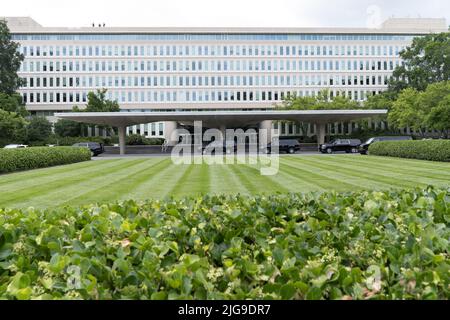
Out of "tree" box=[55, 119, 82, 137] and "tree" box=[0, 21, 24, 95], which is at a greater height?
"tree" box=[0, 21, 24, 95]

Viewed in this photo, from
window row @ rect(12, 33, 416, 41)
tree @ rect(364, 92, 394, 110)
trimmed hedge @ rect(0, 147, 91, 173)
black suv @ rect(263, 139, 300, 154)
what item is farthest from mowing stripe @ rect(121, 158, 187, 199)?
window row @ rect(12, 33, 416, 41)

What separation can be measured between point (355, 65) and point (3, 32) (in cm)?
7200

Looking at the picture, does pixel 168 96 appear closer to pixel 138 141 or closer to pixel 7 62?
pixel 138 141

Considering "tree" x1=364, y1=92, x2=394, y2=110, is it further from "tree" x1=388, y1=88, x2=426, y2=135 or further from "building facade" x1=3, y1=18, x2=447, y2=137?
"building facade" x1=3, y1=18, x2=447, y2=137

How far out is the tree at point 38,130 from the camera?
73.9m

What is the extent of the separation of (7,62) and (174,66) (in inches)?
1308

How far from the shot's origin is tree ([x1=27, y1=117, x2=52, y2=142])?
73.9 meters

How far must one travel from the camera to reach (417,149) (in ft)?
101

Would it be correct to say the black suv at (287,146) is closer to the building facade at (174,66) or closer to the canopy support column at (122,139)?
the canopy support column at (122,139)

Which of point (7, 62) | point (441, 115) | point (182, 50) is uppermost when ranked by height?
point (182, 50)

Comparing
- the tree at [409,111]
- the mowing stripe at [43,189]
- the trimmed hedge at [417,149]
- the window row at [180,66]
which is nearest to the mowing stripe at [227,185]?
the mowing stripe at [43,189]

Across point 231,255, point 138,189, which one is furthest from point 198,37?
point 231,255

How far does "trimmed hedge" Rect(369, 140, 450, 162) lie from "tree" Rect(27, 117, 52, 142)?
58.2m

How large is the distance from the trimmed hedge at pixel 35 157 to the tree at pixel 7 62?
50.1 m
